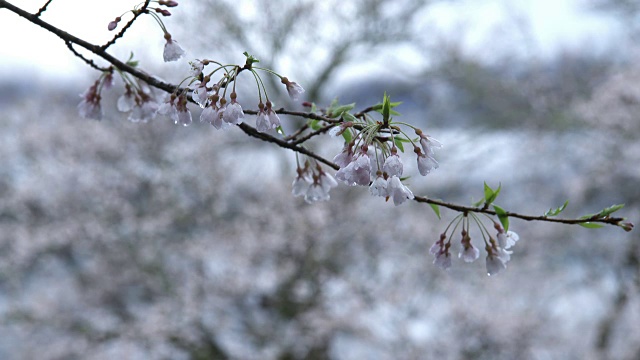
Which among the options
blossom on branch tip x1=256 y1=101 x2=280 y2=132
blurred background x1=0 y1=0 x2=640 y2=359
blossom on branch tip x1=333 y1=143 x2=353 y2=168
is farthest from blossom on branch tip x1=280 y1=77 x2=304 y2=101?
blurred background x1=0 y1=0 x2=640 y2=359

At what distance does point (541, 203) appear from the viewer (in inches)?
371

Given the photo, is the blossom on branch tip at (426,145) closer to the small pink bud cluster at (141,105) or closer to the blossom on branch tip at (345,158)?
the blossom on branch tip at (345,158)

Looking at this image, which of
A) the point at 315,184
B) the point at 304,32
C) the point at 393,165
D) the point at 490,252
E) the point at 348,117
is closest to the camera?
the point at 393,165

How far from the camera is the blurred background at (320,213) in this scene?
5902mm

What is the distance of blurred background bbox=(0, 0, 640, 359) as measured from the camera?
5902mm

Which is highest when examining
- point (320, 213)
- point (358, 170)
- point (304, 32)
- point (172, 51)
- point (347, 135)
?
point (304, 32)

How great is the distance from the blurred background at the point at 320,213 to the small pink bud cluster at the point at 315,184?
14.8 feet

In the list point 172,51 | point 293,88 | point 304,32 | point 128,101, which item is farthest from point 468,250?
point 304,32

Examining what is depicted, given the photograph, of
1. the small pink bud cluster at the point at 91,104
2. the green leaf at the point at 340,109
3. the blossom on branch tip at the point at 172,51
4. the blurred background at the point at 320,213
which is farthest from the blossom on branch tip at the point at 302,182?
the blurred background at the point at 320,213

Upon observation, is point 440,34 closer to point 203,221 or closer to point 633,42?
point 633,42

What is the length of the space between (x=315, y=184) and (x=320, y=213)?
469 centimetres

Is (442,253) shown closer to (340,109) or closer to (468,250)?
(468,250)

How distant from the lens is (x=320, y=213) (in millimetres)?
5906

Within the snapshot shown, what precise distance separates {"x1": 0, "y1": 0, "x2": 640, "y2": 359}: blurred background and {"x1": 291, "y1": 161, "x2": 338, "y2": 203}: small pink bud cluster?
4.51m
